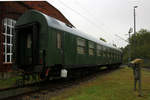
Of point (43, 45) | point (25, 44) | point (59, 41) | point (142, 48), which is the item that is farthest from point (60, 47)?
point (142, 48)

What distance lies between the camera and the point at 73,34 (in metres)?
8.34

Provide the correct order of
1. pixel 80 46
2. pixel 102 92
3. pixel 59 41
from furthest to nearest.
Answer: pixel 80 46
pixel 59 41
pixel 102 92

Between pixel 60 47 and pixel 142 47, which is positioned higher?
pixel 142 47

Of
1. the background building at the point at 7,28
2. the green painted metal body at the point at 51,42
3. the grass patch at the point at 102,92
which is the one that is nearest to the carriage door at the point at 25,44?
the green painted metal body at the point at 51,42

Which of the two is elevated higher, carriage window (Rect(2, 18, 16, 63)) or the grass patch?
carriage window (Rect(2, 18, 16, 63))

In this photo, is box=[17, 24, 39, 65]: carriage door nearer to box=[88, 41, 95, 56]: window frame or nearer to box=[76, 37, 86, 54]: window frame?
box=[76, 37, 86, 54]: window frame

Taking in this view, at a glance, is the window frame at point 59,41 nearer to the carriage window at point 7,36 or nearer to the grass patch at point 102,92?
the grass patch at point 102,92

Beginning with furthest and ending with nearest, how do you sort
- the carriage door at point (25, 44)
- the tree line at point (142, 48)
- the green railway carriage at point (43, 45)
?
the tree line at point (142, 48) < the carriage door at point (25, 44) < the green railway carriage at point (43, 45)

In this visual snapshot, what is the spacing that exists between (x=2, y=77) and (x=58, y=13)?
13.8 metres

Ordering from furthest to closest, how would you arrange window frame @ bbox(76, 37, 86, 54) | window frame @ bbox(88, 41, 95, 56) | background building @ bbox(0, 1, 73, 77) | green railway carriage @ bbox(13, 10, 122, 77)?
window frame @ bbox(88, 41, 95, 56), background building @ bbox(0, 1, 73, 77), window frame @ bbox(76, 37, 86, 54), green railway carriage @ bbox(13, 10, 122, 77)

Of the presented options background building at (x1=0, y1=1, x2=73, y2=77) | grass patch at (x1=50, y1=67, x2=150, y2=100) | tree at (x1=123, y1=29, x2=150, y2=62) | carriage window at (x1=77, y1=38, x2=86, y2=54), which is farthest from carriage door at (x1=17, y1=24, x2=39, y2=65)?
tree at (x1=123, y1=29, x2=150, y2=62)

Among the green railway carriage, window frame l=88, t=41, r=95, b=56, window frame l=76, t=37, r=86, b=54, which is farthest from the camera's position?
window frame l=88, t=41, r=95, b=56

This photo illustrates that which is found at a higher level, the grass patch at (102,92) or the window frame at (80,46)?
the window frame at (80,46)

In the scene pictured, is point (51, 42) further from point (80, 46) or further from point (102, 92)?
point (80, 46)
